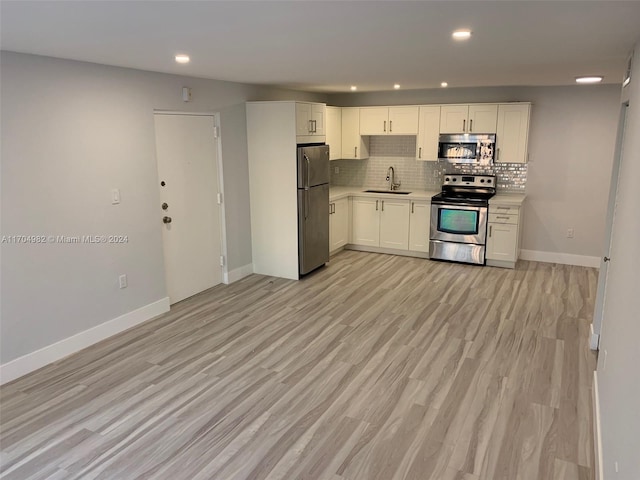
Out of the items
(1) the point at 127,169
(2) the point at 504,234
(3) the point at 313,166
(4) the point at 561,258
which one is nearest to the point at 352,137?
(3) the point at 313,166

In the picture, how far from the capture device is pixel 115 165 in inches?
162

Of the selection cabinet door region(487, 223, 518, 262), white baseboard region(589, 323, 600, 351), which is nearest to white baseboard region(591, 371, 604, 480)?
white baseboard region(589, 323, 600, 351)

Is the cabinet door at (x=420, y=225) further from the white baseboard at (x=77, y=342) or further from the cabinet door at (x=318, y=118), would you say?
the white baseboard at (x=77, y=342)

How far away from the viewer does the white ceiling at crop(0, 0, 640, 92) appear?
208 cm

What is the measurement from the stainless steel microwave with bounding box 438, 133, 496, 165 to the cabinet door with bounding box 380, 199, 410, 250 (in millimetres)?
937

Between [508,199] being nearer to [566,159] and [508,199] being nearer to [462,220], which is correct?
[462,220]

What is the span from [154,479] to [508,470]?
77.0 inches

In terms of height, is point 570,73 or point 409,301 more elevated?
point 570,73

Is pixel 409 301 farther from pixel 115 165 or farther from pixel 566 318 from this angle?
pixel 115 165

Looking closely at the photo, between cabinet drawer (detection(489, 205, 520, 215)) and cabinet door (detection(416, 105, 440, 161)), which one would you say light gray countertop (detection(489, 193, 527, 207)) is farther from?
cabinet door (detection(416, 105, 440, 161))

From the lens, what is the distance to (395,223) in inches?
271

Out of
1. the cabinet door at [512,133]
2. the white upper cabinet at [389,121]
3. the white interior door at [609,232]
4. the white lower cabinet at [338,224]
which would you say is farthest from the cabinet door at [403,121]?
the white interior door at [609,232]

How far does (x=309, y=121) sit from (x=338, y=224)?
1.79 meters

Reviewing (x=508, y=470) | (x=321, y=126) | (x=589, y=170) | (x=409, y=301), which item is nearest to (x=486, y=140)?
(x=589, y=170)
